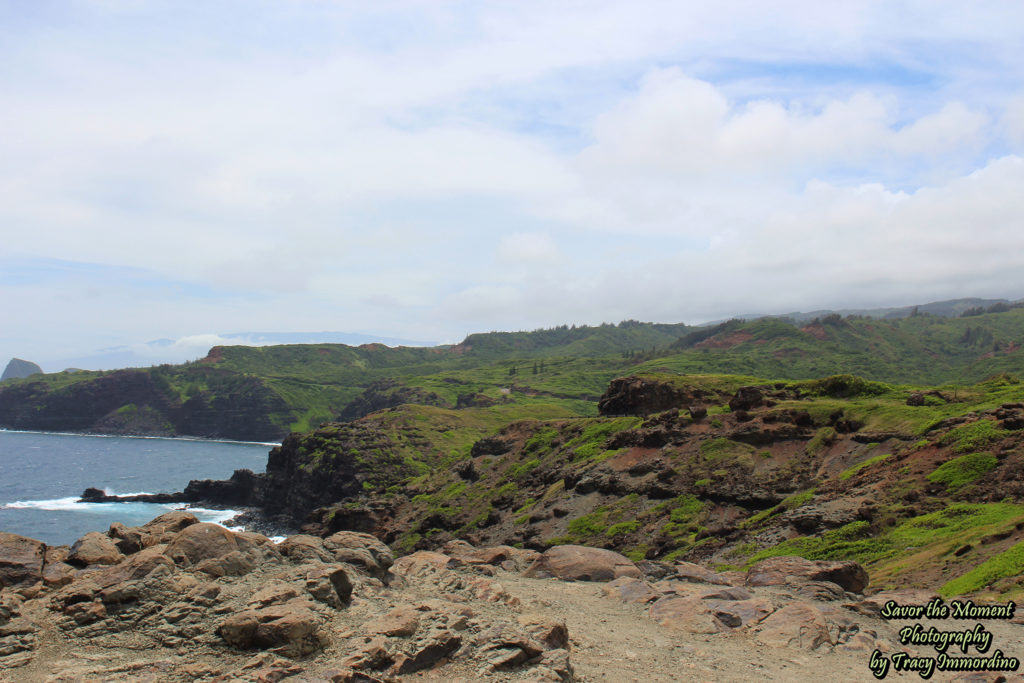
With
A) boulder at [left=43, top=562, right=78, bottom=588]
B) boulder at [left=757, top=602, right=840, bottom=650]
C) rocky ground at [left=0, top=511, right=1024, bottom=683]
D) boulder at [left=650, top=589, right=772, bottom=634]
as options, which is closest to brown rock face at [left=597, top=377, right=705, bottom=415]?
rocky ground at [left=0, top=511, right=1024, bottom=683]

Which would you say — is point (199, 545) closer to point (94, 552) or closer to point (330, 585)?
point (94, 552)

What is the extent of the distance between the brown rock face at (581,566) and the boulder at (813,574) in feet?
19.4

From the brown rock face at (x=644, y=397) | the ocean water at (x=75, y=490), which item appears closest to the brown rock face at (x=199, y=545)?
the brown rock face at (x=644, y=397)

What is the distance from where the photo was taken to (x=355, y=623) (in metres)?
18.2

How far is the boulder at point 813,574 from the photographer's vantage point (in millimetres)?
28453

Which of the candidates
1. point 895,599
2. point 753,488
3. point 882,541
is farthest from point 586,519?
point 895,599

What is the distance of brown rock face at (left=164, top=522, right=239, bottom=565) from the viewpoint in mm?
20203

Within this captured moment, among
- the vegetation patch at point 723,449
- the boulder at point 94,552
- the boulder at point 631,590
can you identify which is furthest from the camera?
the vegetation patch at point 723,449

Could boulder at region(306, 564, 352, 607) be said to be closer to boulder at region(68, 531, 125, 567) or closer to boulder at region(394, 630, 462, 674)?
boulder at region(394, 630, 462, 674)

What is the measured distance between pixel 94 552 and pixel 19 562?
247 centimetres

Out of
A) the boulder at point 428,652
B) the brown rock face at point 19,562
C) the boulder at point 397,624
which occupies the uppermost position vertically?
the brown rock face at point 19,562

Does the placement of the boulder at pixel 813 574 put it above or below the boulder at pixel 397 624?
below

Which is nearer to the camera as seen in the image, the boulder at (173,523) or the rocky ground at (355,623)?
the rocky ground at (355,623)

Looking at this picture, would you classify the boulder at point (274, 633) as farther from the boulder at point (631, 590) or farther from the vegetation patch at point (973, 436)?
the vegetation patch at point (973, 436)
